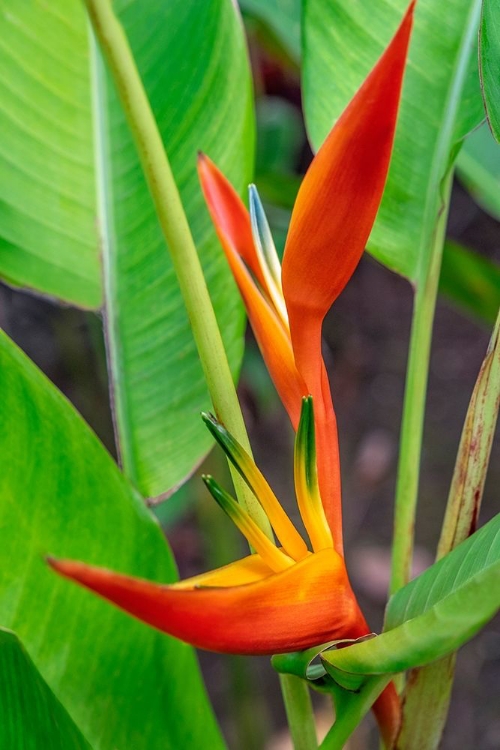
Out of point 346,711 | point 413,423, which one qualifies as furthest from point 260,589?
point 413,423

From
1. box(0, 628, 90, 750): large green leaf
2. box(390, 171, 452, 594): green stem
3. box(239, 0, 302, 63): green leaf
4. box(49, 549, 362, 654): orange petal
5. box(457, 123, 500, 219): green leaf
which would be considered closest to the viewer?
box(49, 549, 362, 654): orange petal

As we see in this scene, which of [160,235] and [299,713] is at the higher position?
[160,235]

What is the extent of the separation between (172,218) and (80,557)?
21 cm

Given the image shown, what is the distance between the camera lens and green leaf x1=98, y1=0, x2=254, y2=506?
533mm

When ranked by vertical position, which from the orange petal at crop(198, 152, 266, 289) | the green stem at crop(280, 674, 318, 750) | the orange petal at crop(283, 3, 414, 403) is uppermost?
the orange petal at crop(283, 3, 414, 403)

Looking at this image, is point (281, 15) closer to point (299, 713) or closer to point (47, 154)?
point (47, 154)

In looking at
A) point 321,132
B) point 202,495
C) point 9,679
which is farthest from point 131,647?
point 202,495

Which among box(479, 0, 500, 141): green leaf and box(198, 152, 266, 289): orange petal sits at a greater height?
box(479, 0, 500, 141): green leaf

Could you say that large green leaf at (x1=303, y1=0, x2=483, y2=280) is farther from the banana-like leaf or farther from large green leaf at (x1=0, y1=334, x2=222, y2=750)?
large green leaf at (x1=0, y1=334, x2=222, y2=750)

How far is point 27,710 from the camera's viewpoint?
0.36 m

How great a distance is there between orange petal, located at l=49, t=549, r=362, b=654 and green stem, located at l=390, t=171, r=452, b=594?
0.13 metres

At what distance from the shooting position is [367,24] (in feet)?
1.65

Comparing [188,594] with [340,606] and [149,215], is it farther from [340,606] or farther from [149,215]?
[149,215]

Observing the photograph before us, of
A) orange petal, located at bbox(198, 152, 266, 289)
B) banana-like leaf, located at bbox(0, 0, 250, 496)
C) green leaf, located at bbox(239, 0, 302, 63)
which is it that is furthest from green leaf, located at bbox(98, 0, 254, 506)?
green leaf, located at bbox(239, 0, 302, 63)
